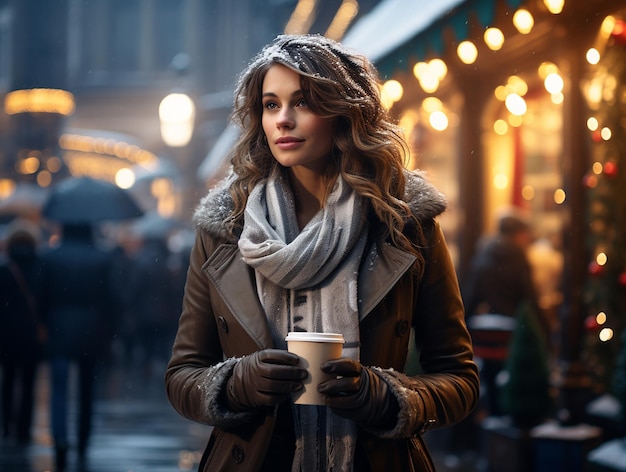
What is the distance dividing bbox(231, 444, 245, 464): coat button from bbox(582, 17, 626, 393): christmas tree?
218 inches

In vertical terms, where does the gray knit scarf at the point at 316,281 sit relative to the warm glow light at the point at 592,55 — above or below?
below

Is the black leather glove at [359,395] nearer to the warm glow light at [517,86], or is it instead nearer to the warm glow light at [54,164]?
the warm glow light at [517,86]

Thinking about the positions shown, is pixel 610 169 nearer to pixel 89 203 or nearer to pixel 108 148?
pixel 89 203

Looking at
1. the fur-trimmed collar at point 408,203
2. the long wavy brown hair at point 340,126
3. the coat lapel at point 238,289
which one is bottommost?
the coat lapel at point 238,289

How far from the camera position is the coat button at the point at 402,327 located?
3.33 m

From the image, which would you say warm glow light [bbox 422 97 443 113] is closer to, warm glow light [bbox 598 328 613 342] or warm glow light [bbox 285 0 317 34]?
warm glow light [bbox 598 328 613 342]

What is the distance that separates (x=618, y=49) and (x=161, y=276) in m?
11.6

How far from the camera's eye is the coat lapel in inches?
128

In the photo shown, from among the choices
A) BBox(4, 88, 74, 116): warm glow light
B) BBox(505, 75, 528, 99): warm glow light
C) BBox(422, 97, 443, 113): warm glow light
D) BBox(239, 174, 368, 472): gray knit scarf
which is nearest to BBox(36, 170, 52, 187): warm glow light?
BBox(4, 88, 74, 116): warm glow light

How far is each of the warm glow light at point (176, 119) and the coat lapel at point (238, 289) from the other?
1360 centimetres

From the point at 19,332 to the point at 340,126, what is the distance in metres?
8.40

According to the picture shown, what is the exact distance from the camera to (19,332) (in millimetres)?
11273

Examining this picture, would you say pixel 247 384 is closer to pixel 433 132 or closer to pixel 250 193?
pixel 250 193

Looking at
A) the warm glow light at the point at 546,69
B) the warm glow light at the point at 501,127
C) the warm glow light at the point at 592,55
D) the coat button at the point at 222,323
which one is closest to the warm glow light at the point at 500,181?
the warm glow light at the point at 501,127
